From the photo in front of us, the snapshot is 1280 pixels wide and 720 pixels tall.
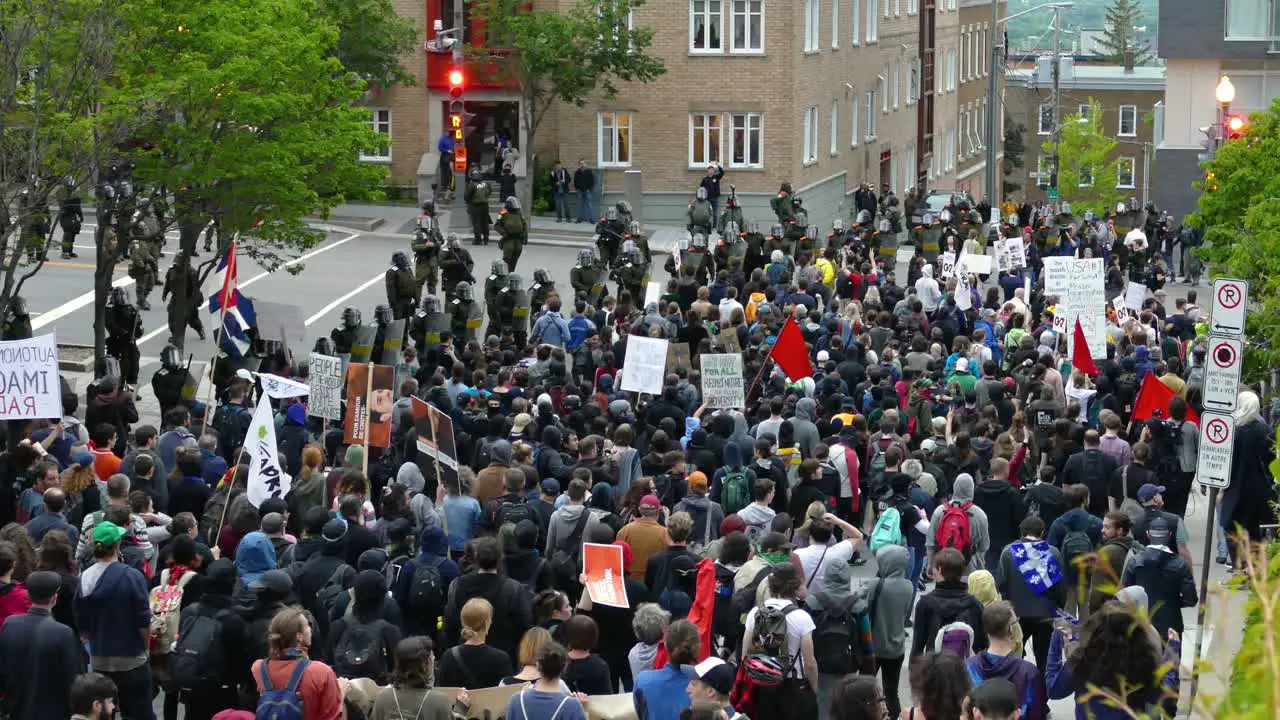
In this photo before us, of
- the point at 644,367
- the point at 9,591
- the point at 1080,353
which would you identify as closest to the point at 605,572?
the point at 9,591

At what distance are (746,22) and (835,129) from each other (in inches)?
280

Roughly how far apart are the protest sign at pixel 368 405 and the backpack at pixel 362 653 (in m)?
5.38

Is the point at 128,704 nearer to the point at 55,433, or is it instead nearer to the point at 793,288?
the point at 55,433

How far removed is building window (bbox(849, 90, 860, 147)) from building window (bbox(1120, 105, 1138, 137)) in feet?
190

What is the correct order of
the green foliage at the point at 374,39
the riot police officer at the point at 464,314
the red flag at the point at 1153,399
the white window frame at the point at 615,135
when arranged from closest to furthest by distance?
the red flag at the point at 1153,399
the riot police officer at the point at 464,314
the green foliage at the point at 374,39
the white window frame at the point at 615,135

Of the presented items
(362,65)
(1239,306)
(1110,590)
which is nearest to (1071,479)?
(1239,306)

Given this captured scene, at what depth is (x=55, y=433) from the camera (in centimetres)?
1554

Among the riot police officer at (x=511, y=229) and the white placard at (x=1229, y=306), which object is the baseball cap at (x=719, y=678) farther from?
the riot police officer at (x=511, y=229)

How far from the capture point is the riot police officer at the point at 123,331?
23.5 metres

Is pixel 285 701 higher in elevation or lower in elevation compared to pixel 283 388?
lower

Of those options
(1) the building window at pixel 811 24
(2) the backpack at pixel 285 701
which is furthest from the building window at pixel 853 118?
(2) the backpack at pixel 285 701

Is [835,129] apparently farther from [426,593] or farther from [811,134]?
[426,593]

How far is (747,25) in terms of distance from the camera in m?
46.8

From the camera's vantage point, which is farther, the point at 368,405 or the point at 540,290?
the point at 540,290
